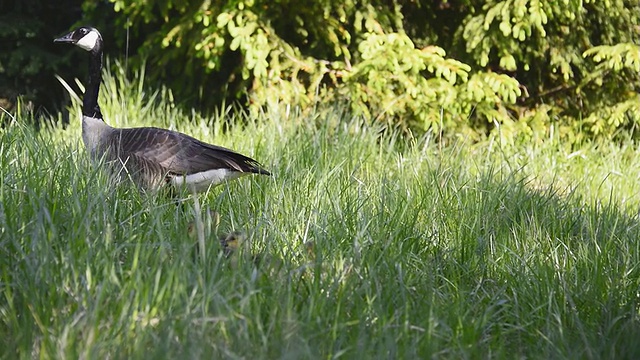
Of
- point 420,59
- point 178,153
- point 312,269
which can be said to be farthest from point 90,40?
point 312,269

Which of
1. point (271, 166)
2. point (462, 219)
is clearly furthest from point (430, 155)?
point (462, 219)

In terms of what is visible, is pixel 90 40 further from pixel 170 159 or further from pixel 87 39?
pixel 170 159

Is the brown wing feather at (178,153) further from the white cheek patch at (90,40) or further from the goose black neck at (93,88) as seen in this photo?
the white cheek patch at (90,40)

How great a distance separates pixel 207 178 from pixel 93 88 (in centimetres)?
127

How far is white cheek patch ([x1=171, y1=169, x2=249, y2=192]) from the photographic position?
4793mm

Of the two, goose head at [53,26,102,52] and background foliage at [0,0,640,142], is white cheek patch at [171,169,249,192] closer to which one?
goose head at [53,26,102,52]

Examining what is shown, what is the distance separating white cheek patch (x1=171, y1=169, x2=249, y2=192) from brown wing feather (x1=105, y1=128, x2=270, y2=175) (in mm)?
29

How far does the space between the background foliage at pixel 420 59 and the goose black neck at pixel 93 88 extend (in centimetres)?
70

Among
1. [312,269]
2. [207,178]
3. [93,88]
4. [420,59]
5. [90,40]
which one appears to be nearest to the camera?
[312,269]

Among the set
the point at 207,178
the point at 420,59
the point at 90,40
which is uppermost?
the point at 420,59

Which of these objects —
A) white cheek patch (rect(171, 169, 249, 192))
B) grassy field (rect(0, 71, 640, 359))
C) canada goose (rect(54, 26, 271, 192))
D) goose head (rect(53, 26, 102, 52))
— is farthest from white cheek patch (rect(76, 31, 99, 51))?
white cheek patch (rect(171, 169, 249, 192))

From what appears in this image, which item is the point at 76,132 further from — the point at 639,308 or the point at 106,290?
the point at 639,308

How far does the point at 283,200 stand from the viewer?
175 inches

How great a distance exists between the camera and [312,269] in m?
3.43
